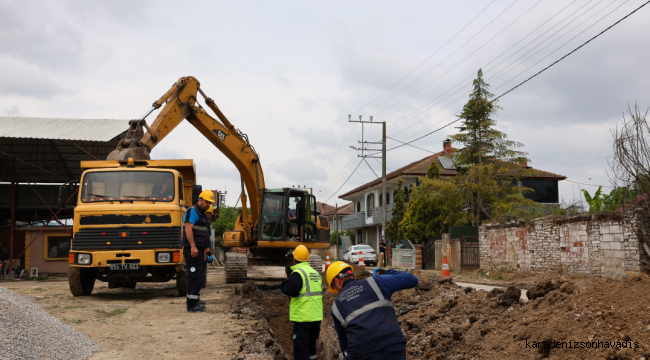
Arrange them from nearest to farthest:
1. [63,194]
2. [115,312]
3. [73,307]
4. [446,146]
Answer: [115,312] < [73,307] < [63,194] < [446,146]

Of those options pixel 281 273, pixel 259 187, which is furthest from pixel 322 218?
pixel 281 273

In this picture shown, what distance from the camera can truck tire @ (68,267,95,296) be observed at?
1181 centimetres

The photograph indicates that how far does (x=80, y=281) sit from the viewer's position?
12.0 metres

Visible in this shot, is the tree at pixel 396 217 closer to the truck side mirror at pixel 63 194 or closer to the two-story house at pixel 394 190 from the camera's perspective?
the two-story house at pixel 394 190

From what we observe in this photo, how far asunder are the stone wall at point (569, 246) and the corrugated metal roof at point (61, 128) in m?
15.6

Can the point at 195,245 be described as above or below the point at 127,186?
below

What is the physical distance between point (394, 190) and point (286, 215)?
88.3 ft

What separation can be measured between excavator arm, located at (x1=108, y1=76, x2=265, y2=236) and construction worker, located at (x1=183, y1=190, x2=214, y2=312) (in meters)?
3.45

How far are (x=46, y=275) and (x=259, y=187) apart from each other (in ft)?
51.8

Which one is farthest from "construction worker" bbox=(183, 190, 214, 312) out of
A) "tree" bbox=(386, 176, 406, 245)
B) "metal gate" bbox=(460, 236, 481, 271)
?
"tree" bbox=(386, 176, 406, 245)

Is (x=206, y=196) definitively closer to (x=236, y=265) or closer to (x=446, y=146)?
(x=236, y=265)

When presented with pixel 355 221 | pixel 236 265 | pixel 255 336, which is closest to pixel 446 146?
pixel 355 221

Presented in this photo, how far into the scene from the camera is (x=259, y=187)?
17062mm

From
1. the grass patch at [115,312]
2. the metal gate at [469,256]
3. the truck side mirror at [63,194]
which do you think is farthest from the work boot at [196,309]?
the metal gate at [469,256]
